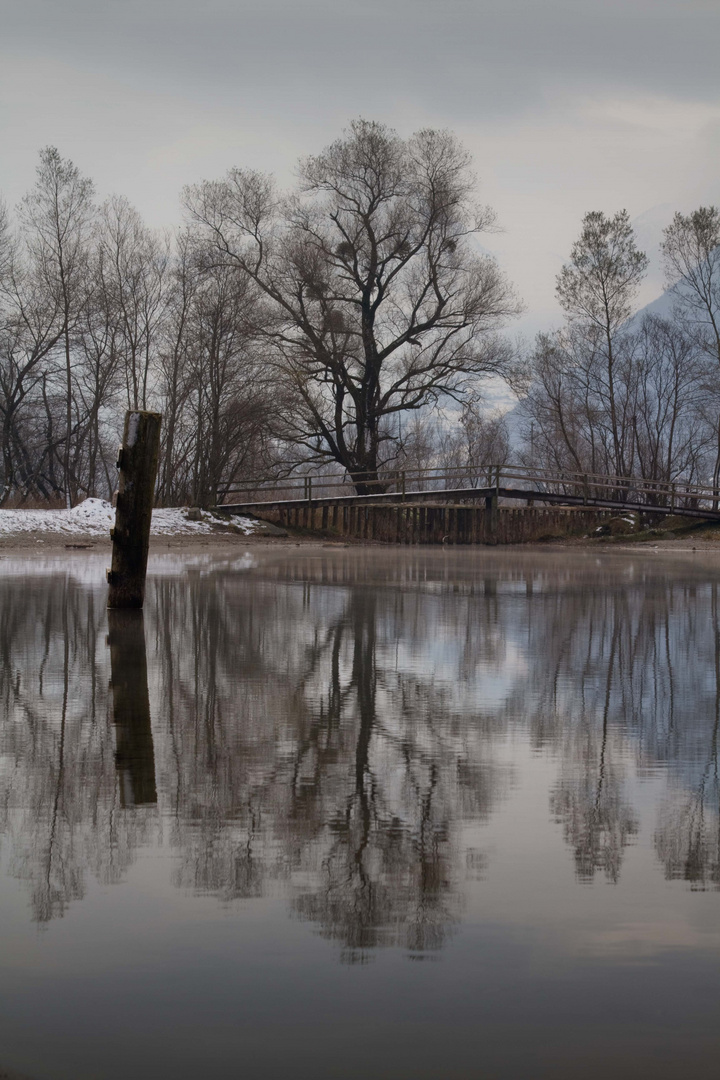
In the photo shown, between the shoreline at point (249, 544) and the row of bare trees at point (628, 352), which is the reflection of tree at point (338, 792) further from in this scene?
the row of bare trees at point (628, 352)

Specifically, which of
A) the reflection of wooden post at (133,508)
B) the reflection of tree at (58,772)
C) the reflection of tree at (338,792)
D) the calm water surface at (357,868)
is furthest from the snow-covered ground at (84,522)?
the reflection of tree at (338,792)

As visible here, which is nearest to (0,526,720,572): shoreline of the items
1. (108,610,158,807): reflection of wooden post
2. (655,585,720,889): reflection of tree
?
(108,610,158,807): reflection of wooden post

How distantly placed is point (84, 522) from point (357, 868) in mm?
26508

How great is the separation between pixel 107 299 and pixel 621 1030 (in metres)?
45.1

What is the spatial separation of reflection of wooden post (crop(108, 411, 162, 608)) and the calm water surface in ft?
9.79

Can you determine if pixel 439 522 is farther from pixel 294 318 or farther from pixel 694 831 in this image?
pixel 694 831

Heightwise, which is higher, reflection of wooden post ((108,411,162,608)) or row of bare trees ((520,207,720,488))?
row of bare trees ((520,207,720,488))

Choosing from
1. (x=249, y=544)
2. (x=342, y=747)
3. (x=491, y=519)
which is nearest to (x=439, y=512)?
(x=491, y=519)

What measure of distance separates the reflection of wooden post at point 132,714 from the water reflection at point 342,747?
0.02m

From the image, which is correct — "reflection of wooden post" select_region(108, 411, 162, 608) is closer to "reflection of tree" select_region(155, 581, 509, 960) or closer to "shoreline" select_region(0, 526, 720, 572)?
"reflection of tree" select_region(155, 581, 509, 960)

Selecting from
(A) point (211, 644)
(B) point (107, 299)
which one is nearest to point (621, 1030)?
(A) point (211, 644)

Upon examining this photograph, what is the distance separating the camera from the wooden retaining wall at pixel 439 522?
37875mm

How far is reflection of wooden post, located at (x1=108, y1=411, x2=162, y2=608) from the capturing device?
34.4 ft

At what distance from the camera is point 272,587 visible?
14.3 m
